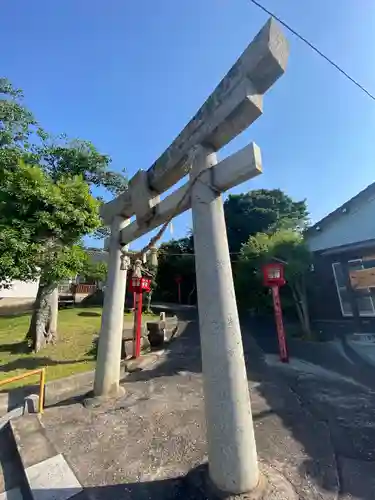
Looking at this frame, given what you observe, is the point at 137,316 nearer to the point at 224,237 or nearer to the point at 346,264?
the point at 224,237

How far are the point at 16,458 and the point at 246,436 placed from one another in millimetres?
3255

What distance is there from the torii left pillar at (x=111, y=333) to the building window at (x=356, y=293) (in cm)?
868

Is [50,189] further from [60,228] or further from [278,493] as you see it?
[278,493]

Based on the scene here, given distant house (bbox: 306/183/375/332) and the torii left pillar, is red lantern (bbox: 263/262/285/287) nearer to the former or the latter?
distant house (bbox: 306/183/375/332)

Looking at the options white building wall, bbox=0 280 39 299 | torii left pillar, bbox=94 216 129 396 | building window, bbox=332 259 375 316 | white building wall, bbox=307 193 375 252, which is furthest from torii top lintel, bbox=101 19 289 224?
white building wall, bbox=0 280 39 299

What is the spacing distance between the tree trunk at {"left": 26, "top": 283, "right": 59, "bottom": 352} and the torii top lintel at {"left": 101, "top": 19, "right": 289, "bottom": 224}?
804cm

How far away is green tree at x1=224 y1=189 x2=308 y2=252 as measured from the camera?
20422mm

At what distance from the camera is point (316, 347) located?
8.70 m

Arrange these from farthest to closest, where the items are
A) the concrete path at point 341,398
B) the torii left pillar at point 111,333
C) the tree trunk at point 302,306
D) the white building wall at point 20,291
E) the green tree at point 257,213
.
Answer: the green tree at point 257,213 < the white building wall at point 20,291 < the tree trunk at point 302,306 < the torii left pillar at point 111,333 < the concrete path at point 341,398

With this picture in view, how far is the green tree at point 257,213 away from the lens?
67.0 feet

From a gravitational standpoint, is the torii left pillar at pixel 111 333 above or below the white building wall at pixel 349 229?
below

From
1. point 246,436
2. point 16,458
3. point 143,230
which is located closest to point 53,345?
point 16,458

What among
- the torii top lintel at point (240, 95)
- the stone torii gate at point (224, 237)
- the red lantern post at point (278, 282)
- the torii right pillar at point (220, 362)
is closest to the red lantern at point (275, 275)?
the red lantern post at point (278, 282)

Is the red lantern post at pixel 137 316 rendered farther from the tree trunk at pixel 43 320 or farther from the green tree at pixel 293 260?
the green tree at pixel 293 260
